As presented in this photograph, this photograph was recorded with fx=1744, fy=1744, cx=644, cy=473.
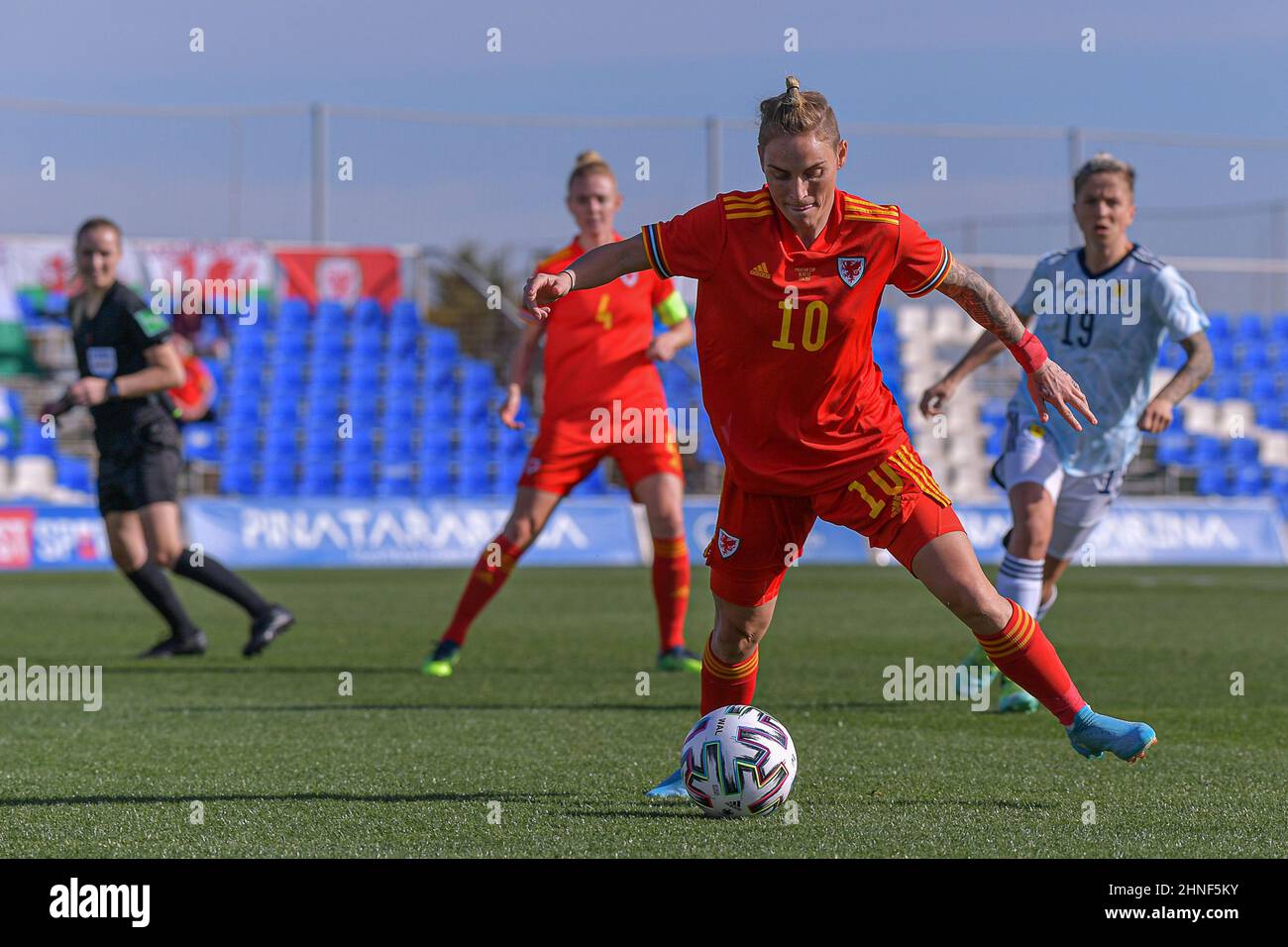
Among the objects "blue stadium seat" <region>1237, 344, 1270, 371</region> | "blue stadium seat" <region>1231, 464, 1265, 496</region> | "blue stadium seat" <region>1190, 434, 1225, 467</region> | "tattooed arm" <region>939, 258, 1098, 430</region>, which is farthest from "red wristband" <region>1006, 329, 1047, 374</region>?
"blue stadium seat" <region>1237, 344, 1270, 371</region>

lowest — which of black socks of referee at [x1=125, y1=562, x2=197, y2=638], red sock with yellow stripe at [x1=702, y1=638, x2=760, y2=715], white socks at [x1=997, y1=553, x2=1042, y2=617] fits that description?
black socks of referee at [x1=125, y1=562, x2=197, y2=638]

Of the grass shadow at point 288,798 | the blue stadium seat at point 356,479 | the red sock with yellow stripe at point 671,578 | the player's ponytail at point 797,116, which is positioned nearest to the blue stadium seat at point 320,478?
the blue stadium seat at point 356,479

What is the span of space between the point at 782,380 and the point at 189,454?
61.6 feet

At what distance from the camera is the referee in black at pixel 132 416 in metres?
9.46

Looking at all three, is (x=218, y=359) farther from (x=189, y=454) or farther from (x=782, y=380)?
(x=782, y=380)

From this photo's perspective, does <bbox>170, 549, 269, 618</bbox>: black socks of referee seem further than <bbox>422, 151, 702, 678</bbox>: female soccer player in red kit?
Yes

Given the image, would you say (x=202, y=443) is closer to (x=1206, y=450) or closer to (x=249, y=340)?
(x=249, y=340)

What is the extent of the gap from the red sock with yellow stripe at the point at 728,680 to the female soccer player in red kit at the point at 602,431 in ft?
11.3

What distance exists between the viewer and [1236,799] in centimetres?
541

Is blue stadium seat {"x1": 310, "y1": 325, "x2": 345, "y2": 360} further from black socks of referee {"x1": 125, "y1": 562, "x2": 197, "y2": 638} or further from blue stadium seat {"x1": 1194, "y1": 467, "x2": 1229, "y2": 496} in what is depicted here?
black socks of referee {"x1": 125, "y1": 562, "x2": 197, "y2": 638}

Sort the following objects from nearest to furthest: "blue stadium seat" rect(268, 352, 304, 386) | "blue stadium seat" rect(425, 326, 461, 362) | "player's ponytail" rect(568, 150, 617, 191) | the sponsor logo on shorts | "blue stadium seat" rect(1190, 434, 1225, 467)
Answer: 1. the sponsor logo on shorts
2. "player's ponytail" rect(568, 150, 617, 191)
3. "blue stadium seat" rect(268, 352, 304, 386)
4. "blue stadium seat" rect(425, 326, 461, 362)
5. "blue stadium seat" rect(1190, 434, 1225, 467)

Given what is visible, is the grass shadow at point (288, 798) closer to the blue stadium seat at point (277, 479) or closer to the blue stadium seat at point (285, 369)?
the blue stadium seat at point (277, 479)

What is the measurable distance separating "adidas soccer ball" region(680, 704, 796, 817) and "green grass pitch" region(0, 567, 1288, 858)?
0.07 metres

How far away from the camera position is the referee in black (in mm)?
9461
